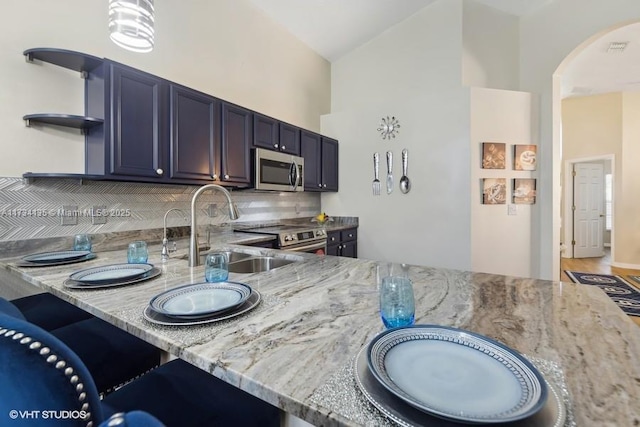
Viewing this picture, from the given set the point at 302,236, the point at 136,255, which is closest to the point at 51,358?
the point at 136,255

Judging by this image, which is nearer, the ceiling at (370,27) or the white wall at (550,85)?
the white wall at (550,85)

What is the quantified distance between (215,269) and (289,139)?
8.39 ft

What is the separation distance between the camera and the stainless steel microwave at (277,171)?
2.98 meters

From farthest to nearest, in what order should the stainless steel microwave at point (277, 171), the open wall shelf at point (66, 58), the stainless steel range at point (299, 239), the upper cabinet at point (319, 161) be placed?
the upper cabinet at point (319, 161), the stainless steel microwave at point (277, 171), the stainless steel range at point (299, 239), the open wall shelf at point (66, 58)

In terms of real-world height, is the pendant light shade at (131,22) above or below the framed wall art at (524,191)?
above

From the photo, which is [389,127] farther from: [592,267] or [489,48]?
[592,267]

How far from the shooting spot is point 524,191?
3.56 m

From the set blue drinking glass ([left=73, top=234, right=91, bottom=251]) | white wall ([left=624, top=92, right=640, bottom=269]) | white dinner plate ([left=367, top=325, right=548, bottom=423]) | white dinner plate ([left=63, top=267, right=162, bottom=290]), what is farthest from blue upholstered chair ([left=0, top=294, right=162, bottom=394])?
white wall ([left=624, top=92, right=640, bottom=269])

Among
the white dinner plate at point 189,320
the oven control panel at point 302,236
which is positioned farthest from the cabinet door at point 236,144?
the white dinner plate at point 189,320

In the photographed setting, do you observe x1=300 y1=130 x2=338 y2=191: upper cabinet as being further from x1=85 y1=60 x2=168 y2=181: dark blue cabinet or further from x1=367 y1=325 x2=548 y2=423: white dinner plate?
x1=367 y1=325 x2=548 y2=423: white dinner plate

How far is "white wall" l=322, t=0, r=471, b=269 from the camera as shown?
344 cm

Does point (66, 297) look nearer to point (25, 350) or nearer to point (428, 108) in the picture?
point (25, 350)

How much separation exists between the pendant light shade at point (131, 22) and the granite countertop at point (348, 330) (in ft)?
4.15

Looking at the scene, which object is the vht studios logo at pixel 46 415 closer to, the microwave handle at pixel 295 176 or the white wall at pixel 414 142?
the microwave handle at pixel 295 176
